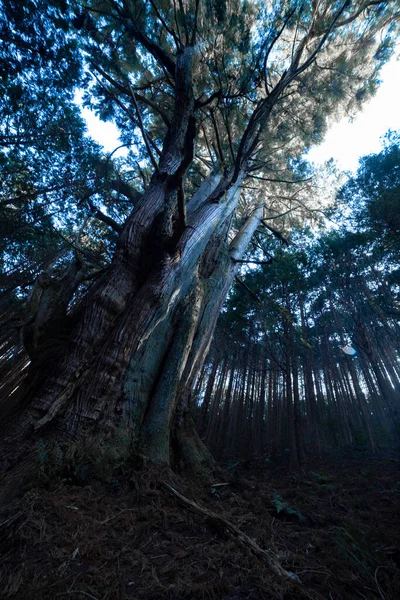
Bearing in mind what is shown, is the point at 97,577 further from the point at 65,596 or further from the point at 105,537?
the point at 105,537

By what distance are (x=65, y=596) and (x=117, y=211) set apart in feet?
24.0

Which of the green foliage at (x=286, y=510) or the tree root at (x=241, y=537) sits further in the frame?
the green foliage at (x=286, y=510)

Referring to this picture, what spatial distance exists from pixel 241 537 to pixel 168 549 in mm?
447

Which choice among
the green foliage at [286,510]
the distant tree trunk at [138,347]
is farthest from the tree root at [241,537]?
the green foliage at [286,510]

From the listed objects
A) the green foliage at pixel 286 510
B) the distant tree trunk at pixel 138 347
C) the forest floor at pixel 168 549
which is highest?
the distant tree trunk at pixel 138 347

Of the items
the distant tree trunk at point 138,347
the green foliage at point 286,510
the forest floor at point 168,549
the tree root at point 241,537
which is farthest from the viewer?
the green foliage at point 286,510

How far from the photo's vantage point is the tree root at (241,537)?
128 centimetres

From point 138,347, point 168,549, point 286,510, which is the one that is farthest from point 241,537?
point 138,347

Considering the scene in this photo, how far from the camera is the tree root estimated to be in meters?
1.28

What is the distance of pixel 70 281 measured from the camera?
3.39 meters

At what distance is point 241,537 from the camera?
160 centimetres

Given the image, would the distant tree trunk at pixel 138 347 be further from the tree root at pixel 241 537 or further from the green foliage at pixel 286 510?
the green foliage at pixel 286 510

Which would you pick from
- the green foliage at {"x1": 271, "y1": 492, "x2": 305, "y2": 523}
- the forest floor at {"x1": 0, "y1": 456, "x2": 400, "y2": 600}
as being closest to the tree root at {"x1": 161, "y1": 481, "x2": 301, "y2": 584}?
the forest floor at {"x1": 0, "y1": 456, "x2": 400, "y2": 600}

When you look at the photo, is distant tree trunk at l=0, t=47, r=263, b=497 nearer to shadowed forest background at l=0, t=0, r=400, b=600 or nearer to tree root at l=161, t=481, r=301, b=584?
shadowed forest background at l=0, t=0, r=400, b=600
